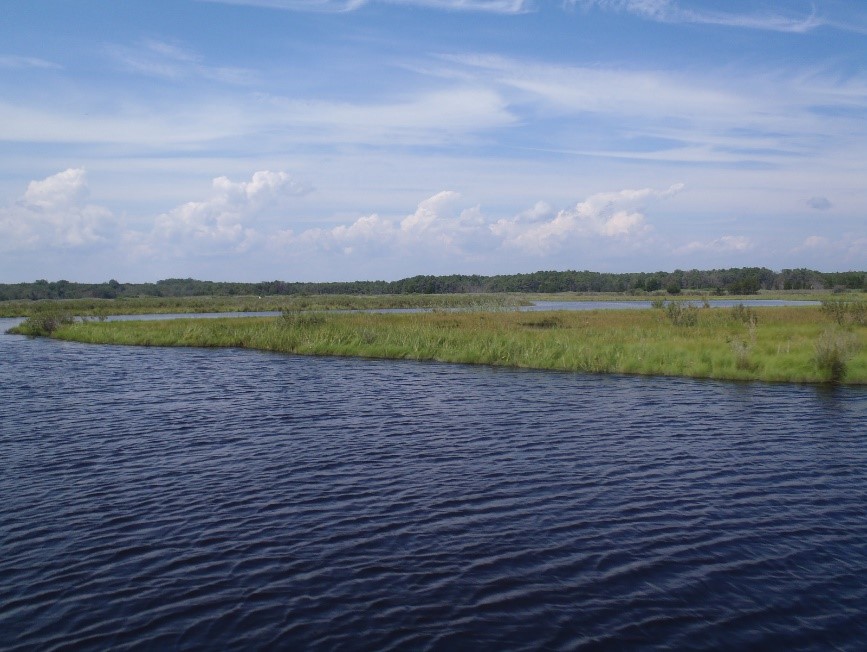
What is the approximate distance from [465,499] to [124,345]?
139 ft

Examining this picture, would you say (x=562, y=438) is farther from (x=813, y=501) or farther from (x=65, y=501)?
(x=65, y=501)

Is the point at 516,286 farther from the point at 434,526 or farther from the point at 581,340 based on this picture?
the point at 434,526

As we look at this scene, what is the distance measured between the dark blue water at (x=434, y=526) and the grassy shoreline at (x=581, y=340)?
253 inches

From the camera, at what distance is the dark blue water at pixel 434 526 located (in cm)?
847

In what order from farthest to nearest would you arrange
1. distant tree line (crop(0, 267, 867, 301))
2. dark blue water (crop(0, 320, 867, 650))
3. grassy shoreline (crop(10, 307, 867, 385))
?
distant tree line (crop(0, 267, 867, 301)) → grassy shoreline (crop(10, 307, 867, 385)) → dark blue water (crop(0, 320, 867, 650))

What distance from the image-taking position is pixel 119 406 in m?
22.8

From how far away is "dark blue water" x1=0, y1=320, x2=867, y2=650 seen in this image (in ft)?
27.8

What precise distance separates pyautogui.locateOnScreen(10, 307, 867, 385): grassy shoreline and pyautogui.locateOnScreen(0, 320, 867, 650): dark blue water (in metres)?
6.43

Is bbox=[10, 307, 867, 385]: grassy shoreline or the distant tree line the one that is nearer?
bbox=[10, 307, 867, 385]: grassy shoreline

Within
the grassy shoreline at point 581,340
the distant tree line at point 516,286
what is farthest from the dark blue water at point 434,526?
the distant tree line at point 516,286

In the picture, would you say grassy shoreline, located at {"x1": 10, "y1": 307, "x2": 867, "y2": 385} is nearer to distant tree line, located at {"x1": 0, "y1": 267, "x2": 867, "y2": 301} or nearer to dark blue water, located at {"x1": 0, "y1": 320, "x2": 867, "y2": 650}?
dark blue water, located at {"x1": 0, "y1": 320, "x2": 867, "y2": 650}

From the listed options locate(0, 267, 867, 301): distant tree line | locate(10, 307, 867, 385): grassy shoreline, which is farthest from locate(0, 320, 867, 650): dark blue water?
locate(0, 267, 867, 301): distant tree line

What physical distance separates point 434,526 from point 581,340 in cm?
2617

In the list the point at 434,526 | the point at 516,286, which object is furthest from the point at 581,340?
the point at 516,286
